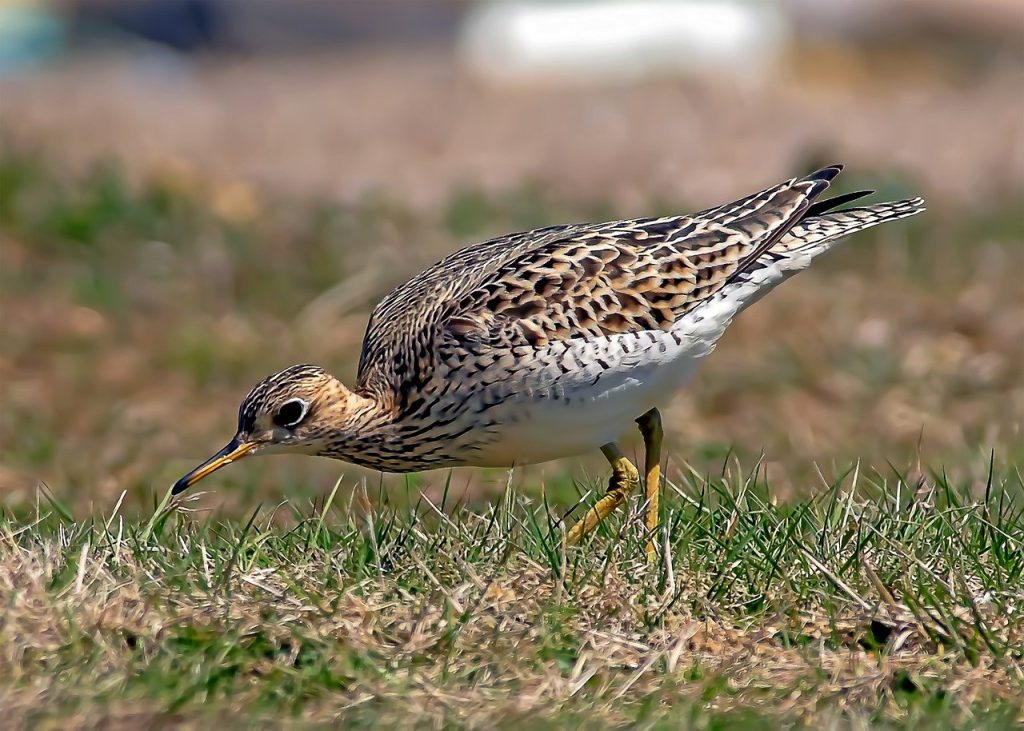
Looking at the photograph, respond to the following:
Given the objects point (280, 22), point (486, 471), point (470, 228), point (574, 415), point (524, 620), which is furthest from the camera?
point (280, 22)

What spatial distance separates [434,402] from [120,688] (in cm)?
188

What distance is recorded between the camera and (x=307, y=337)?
10.5 m

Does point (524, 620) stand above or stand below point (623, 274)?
below

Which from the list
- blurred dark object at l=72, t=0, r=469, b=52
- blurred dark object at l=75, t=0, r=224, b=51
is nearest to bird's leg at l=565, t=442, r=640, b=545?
blurred dark object at l=72, t=0, r=469, b=52

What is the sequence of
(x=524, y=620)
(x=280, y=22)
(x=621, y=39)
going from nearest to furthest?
(x=524, y=620) < (x=621, y=39) < (x=280, y=22)

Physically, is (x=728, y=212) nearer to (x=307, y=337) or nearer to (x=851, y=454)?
(x=851, y=454)

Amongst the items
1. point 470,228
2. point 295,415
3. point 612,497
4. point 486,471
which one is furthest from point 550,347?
point 470,228

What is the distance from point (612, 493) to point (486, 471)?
243 cm

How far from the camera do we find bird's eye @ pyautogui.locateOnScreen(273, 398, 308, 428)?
6.33m

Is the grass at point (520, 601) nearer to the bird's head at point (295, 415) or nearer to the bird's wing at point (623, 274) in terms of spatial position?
the bird's head at point (295, 415)

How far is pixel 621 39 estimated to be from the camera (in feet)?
67.3

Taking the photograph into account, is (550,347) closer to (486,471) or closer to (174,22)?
(486,471)

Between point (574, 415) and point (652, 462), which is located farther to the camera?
point (652, 462)

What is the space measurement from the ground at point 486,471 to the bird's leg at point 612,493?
0.11m
